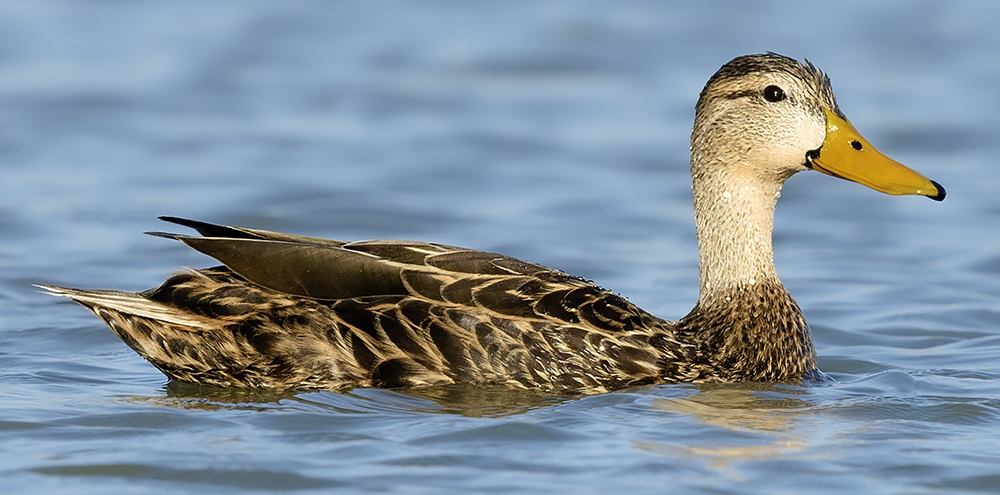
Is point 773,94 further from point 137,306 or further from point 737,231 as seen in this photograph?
point 137,306

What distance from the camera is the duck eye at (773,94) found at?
9.20 m

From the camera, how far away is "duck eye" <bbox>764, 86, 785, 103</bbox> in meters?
9.20

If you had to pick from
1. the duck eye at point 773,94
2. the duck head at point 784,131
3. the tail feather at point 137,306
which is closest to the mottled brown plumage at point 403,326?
the tail feather at point 137,306

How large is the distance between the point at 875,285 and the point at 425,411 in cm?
519

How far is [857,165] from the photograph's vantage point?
9250 mm

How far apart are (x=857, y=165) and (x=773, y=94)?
62cm

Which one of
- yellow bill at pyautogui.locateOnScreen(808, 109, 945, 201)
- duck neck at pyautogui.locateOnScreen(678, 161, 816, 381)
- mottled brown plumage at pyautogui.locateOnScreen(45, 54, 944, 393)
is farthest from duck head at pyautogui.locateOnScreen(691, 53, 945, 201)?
mottled brown plumage at pyautogui.locateOnScreen(45, 54, 944, 393)

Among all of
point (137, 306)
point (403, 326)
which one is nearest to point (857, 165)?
point (403, 326)

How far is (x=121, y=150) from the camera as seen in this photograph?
15609 millimetres

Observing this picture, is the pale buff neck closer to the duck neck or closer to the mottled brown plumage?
the duck neck

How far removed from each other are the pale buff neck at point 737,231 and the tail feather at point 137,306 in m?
2.84

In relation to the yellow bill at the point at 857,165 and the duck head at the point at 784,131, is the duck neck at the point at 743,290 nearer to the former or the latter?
the duck head at the point at 784,131

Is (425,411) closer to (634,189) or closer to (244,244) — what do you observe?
(244,244)

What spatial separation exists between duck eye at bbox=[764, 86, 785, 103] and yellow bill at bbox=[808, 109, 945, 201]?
0.92ft
